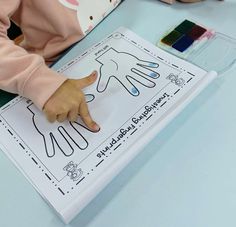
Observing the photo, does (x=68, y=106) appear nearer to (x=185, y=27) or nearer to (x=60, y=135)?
(x=60, y=135)

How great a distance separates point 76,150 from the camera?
419 millimetres

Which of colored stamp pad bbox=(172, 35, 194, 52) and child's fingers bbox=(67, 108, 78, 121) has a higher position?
child's fingers bbox=(67, 108, 78, 121)

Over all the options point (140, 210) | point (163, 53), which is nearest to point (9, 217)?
point (140, 210)

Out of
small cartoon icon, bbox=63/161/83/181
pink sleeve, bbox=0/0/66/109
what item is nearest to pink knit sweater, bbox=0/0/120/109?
pink sleeve, bbox=0/0/66/109

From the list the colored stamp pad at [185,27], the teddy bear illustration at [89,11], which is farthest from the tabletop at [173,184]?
the teddy bear illustration at [89,11]

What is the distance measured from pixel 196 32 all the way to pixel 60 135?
308 mm

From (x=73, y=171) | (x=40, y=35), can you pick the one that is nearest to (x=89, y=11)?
(x=40, y=35)

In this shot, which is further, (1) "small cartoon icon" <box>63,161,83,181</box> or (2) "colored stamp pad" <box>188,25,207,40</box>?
(2) "colored stamp pad" <box>188,25,207,40</box>

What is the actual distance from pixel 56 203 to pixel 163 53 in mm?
305

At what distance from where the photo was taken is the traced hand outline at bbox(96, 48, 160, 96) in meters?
0.49

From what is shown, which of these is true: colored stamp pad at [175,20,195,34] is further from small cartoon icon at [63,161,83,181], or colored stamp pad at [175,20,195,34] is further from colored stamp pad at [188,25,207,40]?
small cartoon icon at [63,161,83,181]

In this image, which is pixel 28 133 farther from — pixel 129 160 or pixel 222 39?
pixel 222 39

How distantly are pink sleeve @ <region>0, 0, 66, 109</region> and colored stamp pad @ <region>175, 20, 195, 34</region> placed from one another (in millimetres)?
239

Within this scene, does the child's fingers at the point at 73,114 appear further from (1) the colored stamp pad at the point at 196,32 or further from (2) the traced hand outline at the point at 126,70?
(1) the colored stamp pad at the point at 196,32
